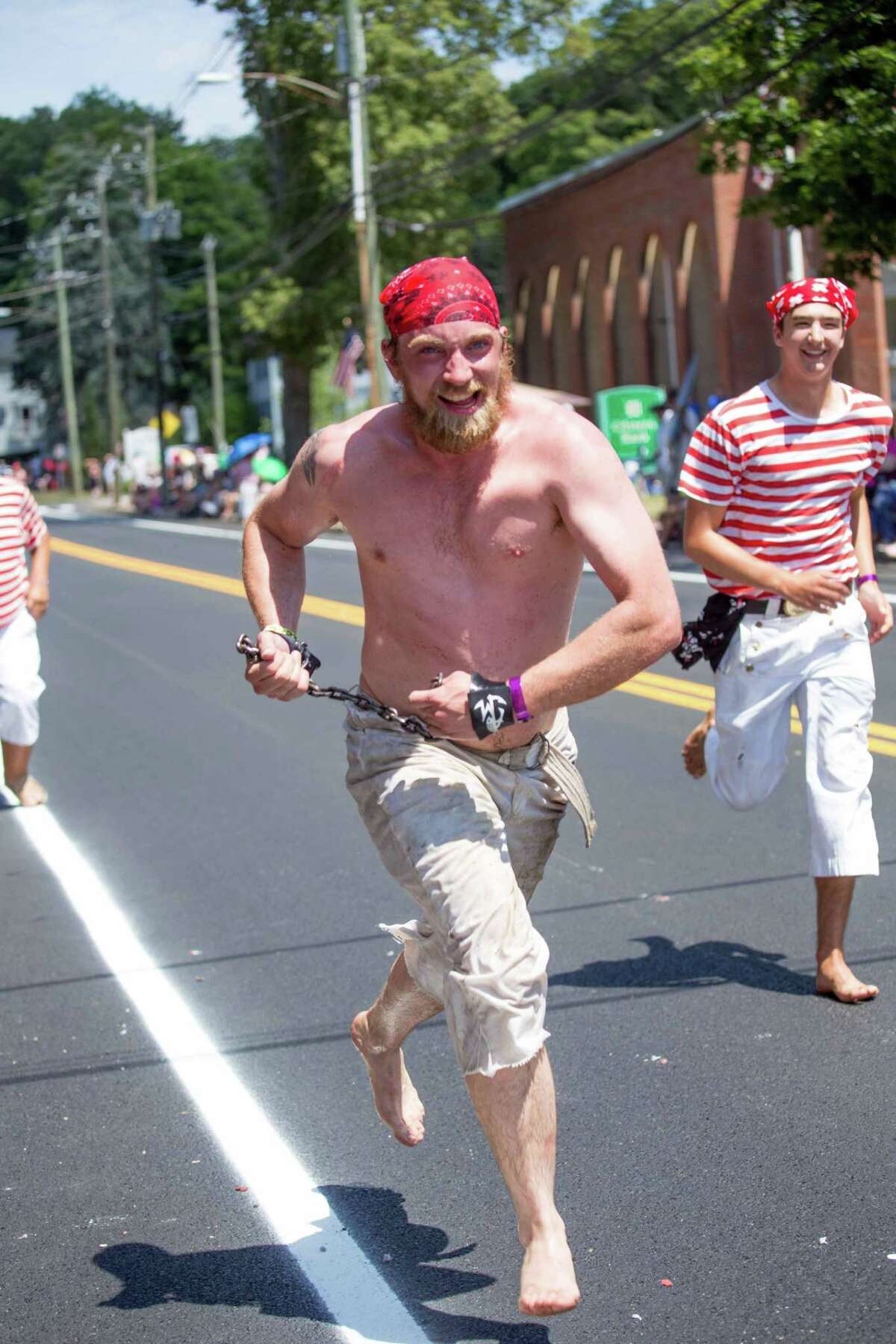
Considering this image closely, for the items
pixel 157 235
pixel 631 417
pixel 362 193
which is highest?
pixel 157 235

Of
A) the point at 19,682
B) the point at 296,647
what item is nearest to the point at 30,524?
the point at 19,682

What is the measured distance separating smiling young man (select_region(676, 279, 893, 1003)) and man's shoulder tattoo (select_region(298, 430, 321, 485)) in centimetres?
187

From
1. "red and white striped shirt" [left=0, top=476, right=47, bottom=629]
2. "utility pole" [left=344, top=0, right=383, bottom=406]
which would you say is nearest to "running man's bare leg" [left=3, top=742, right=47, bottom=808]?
"red and white striped shirt" [left=0, top=476, right=47, bottom=629]

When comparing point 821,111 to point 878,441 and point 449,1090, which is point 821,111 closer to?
point 878,441

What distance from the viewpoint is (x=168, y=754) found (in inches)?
458

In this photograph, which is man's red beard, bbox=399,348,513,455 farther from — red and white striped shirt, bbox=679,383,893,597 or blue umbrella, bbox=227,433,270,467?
blue umbrella, bbox=227,433,270,467

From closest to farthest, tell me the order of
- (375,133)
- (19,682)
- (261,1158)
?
1. (261,1158)
2. (19,682)
3. (375,133)

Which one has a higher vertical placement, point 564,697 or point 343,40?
point 343,40

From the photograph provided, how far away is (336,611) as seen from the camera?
19.8 meters

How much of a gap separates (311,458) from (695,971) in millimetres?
2623

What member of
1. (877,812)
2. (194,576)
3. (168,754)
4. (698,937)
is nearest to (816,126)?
(194,576)

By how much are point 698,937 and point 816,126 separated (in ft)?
51.1

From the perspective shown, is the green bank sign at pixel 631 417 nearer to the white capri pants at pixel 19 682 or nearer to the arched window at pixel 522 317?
the arched window at pixel 522 317

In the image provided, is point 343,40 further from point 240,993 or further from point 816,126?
point 240,993
